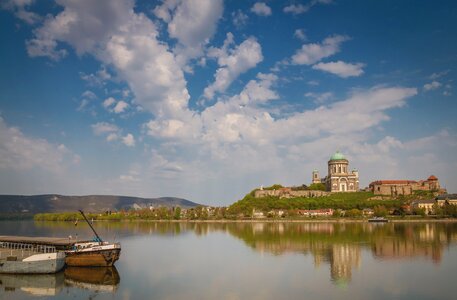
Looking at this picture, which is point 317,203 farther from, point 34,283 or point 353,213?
point 34,283

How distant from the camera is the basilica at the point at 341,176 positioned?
161125 mm

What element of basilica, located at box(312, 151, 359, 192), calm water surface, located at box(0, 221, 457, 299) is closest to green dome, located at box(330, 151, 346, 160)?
basilica, located at box(312, 151, 359, 192)

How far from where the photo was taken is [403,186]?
15588 centimetres

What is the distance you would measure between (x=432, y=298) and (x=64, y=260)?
1238 inches

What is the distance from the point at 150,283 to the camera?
108 feet

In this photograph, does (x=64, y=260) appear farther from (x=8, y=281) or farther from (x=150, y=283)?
(x=150, y=283)

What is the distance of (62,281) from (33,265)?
3.88 metres

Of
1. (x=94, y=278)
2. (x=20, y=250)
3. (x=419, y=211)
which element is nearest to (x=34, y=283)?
(x=94, y=278)

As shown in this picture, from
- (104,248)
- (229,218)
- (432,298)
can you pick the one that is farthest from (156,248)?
(229,218)

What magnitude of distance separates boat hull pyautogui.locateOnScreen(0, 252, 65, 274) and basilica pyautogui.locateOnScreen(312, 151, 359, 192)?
136m

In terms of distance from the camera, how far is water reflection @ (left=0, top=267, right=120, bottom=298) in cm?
3153

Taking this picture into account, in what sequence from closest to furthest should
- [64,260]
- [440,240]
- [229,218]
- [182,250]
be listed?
[64,260]
[182,250]
[440,240]
[229,218]

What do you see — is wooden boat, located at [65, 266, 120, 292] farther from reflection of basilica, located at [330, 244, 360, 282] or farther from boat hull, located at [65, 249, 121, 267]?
reflection of basilica, located at [330, 244, 360, 282]

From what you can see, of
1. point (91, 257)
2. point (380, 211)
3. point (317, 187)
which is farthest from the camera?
point (317, 187)
